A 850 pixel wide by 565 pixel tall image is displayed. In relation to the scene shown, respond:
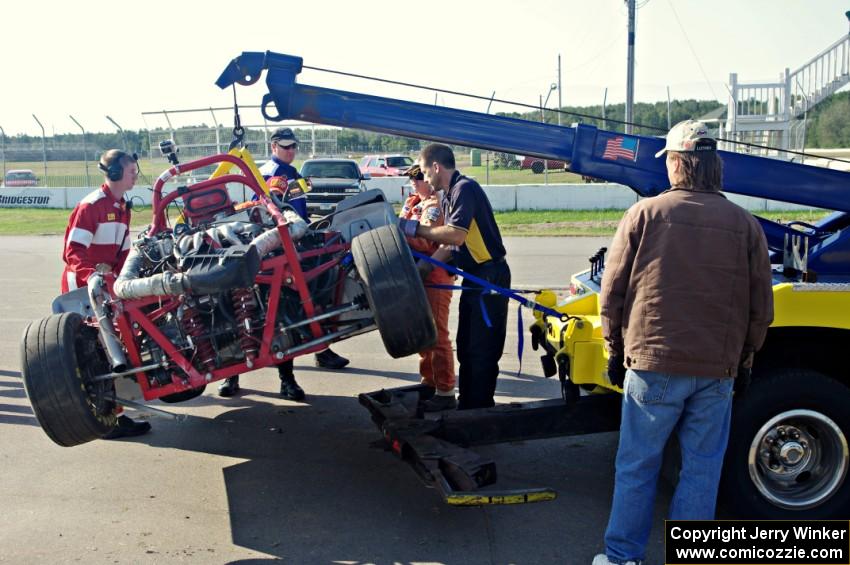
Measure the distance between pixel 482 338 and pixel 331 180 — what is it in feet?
51.1

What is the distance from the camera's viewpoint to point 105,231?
235 inches

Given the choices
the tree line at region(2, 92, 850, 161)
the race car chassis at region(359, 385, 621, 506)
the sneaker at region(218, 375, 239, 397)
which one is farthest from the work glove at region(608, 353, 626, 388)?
the tree line at region(2, 92, 850, 161)

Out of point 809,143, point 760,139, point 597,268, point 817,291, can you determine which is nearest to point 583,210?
point 760,139

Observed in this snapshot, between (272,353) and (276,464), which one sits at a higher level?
(272,353)

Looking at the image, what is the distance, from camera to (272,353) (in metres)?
4.64

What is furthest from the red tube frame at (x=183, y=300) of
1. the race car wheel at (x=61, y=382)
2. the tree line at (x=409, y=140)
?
the tree line at (x=409, y=140)

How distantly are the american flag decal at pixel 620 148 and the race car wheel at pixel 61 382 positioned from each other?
3.12 meters

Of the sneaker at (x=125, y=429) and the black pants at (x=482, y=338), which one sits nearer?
the black pants at (x=482, y=338)

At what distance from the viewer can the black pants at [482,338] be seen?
18.1 ft

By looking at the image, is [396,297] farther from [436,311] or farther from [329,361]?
[329,361]

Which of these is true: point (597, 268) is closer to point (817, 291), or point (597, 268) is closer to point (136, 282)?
point (817, 291)

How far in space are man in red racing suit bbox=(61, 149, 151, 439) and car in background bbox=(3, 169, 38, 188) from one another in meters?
27.1

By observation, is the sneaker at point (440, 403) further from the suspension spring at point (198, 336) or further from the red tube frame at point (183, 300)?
the suspension spring at point (198, 336)

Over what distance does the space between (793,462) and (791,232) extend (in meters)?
1.49
